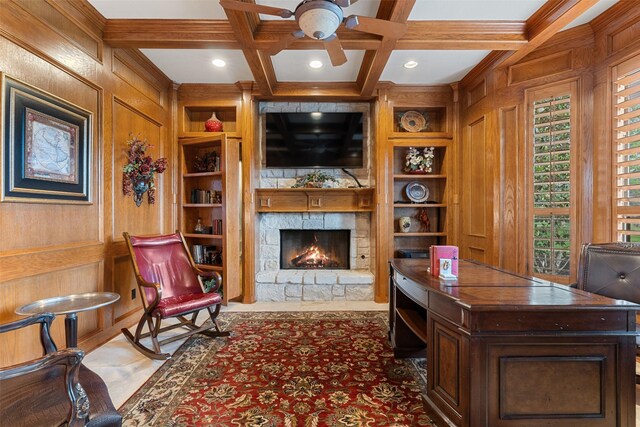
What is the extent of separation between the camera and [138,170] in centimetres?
320

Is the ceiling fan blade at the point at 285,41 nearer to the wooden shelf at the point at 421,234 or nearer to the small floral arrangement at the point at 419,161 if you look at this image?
the small floral arrangement at the point at 419,161

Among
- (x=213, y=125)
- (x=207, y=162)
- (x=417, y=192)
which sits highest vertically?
(x=213, y=125)

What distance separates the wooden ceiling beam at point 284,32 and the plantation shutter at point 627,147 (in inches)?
34.2

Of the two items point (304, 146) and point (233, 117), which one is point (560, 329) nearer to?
point (304, 146)

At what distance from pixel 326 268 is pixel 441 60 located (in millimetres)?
3056

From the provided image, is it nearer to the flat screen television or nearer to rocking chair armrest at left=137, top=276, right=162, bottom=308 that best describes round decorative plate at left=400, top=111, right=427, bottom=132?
the flat screen television

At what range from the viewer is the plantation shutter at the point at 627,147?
7.84 feet

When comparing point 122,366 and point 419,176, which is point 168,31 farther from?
point 419,176

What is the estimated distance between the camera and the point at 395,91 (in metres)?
4.12

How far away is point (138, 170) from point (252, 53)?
171cm

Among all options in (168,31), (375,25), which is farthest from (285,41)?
(168,31)

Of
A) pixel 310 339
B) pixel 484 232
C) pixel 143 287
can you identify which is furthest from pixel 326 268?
pixel 143 287

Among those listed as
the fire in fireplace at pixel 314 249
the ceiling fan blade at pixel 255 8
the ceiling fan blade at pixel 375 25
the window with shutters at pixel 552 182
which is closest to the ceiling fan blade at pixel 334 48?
the ceiling fan blade at pixel 375 25

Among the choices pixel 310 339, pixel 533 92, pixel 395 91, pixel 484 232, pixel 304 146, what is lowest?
pixel 310 339
